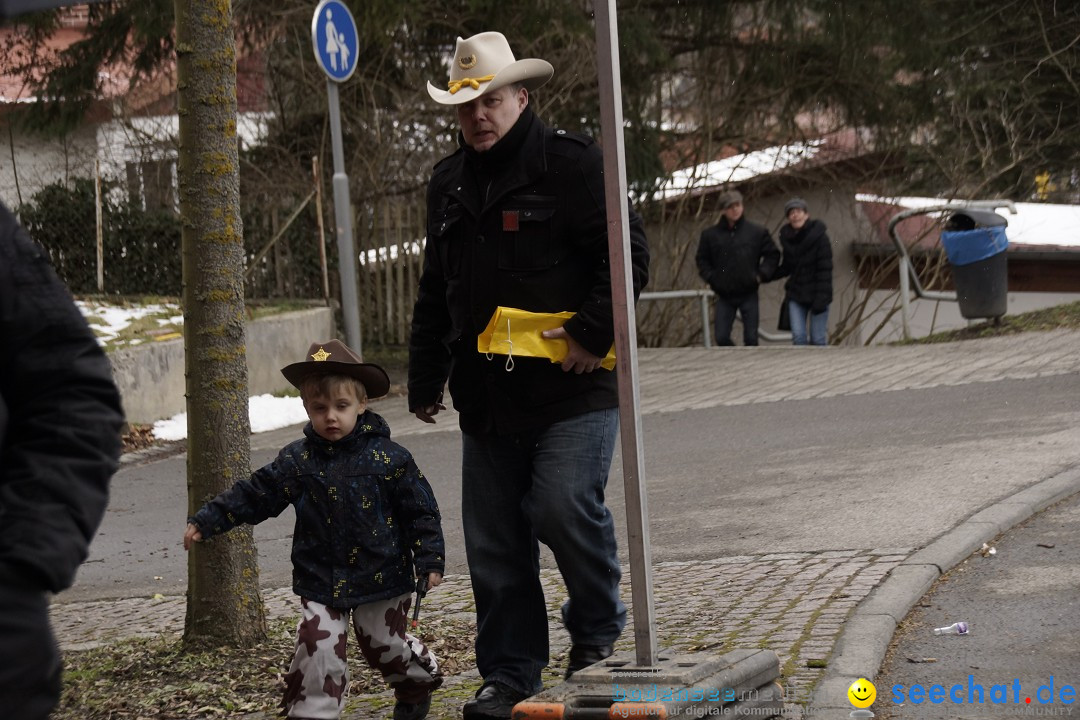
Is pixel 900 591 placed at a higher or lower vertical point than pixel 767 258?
lower

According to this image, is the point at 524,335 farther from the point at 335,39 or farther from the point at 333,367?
the point at 335,39

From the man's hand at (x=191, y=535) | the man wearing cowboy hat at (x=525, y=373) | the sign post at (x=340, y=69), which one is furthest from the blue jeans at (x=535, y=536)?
the sign post at (x=340, y=69)

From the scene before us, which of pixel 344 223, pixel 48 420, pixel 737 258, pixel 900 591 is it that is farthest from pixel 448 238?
pixel 737 258

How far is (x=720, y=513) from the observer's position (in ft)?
25.0

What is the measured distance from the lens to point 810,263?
15586mm

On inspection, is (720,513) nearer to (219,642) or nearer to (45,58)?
(219,642)

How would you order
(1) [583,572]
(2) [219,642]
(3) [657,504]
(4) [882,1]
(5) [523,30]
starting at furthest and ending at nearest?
1. (4) [882,1]
2. (5) [523,30]
3. (3) [657,504]
4. (2) [219,642]
5. (1) [583,572]

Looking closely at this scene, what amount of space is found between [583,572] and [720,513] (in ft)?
10.9

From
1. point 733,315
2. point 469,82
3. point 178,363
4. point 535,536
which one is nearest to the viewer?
point 469,82

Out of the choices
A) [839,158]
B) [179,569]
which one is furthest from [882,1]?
[179,569]

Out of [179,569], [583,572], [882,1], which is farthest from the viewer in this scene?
[882,1]

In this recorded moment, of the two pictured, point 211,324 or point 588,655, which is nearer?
point 588,655

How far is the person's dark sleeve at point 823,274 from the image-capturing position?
1548cm

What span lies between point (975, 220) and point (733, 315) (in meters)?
3.00
